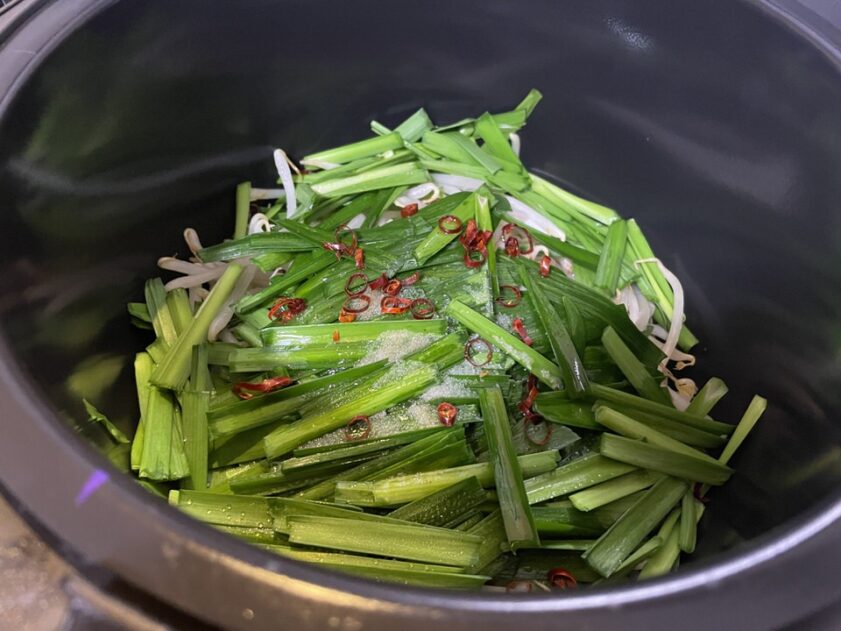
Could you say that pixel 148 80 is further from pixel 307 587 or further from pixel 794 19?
pixel 794 19

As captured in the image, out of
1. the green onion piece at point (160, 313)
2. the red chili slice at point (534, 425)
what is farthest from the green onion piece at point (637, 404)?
the green onion piece at point (160, 313)

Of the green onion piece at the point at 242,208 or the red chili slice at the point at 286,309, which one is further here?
the green onion piece at the point at 242,208

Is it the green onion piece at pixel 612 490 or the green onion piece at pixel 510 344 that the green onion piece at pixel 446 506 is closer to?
the green onion piece at pixel 612 490

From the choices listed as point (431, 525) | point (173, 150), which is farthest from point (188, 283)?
point (431, 525)

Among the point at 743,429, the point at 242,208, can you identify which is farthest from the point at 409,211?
the point at 743,429

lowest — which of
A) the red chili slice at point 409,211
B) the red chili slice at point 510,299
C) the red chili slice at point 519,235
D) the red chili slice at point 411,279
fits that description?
the red chili slice at point 510,299

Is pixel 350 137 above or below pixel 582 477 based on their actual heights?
above

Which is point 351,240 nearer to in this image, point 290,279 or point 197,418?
point 290,279
